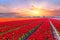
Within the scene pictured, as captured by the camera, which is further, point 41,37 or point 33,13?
point 33,13

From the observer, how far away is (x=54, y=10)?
Result: 126 inches

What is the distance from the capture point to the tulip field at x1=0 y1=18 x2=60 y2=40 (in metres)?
3.01

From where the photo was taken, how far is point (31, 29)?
3.18 meters

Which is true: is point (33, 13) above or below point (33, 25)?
above

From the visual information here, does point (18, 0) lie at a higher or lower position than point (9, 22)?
higher

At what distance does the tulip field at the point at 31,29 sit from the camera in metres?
3.01

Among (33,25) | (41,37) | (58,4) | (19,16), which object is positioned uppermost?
(58,4)

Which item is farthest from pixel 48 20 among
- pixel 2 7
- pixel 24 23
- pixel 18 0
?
pixel 2 7

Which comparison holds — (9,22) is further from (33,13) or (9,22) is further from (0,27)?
(33,13)

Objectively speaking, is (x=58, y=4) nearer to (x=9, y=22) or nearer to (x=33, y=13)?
(x=33, y=13)

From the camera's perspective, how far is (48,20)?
3.23 meters

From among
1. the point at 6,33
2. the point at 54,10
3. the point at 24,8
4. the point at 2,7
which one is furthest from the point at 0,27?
the point at 54,10

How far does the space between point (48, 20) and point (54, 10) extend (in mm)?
237

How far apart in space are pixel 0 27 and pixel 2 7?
41cm
